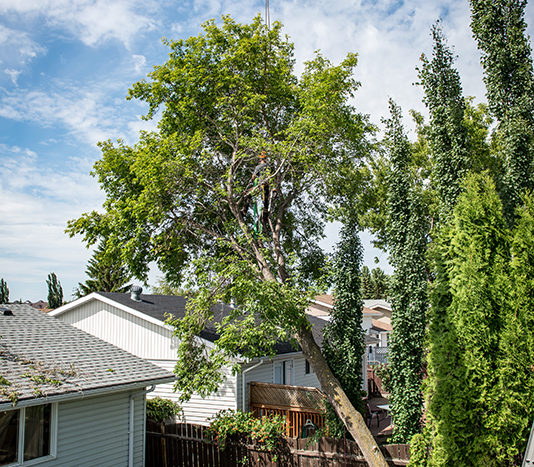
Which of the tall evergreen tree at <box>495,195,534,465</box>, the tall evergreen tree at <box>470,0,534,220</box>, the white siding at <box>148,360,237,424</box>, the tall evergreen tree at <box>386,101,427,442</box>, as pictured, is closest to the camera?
the tall evergreen tree at <box>495,195,534,465</box>

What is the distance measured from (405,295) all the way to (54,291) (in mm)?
54414

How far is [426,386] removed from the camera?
788 centimetres

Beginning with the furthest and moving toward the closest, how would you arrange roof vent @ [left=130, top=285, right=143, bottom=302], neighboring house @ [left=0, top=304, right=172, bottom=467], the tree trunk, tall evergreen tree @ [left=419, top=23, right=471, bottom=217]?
roof vent @ [left=130, top=285, right=143, bottom=302] → the tree trunk → tall evergreen tree @ [left=419, top=23, right=471, bottom=217] → neighboring house @ [left=0, top=304, right=172, bottom=467]

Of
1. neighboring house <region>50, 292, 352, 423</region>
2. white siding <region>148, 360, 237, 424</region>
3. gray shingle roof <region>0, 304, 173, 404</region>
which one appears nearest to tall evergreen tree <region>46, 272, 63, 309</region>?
neighboring house <region>50, 292, 352, 423</region>

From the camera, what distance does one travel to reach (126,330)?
1553cm

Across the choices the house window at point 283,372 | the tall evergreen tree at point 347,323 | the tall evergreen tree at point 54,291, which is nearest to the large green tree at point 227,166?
the tall evergreen tree at point 347,323

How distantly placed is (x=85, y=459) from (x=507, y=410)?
8937 mm

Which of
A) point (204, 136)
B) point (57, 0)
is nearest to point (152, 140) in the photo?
point (204, 136)

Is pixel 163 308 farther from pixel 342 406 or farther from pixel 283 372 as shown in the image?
pixel 342 406

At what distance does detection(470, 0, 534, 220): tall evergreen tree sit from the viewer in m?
9.98

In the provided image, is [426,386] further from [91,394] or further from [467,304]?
[91,394]

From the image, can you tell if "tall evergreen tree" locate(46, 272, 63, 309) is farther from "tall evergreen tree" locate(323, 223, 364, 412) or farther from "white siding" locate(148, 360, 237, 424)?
"tall evergreen tree" locate(323, 223, 364, 412)

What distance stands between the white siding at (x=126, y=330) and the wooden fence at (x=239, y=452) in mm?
2904

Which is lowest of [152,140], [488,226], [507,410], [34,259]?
[507,410]
